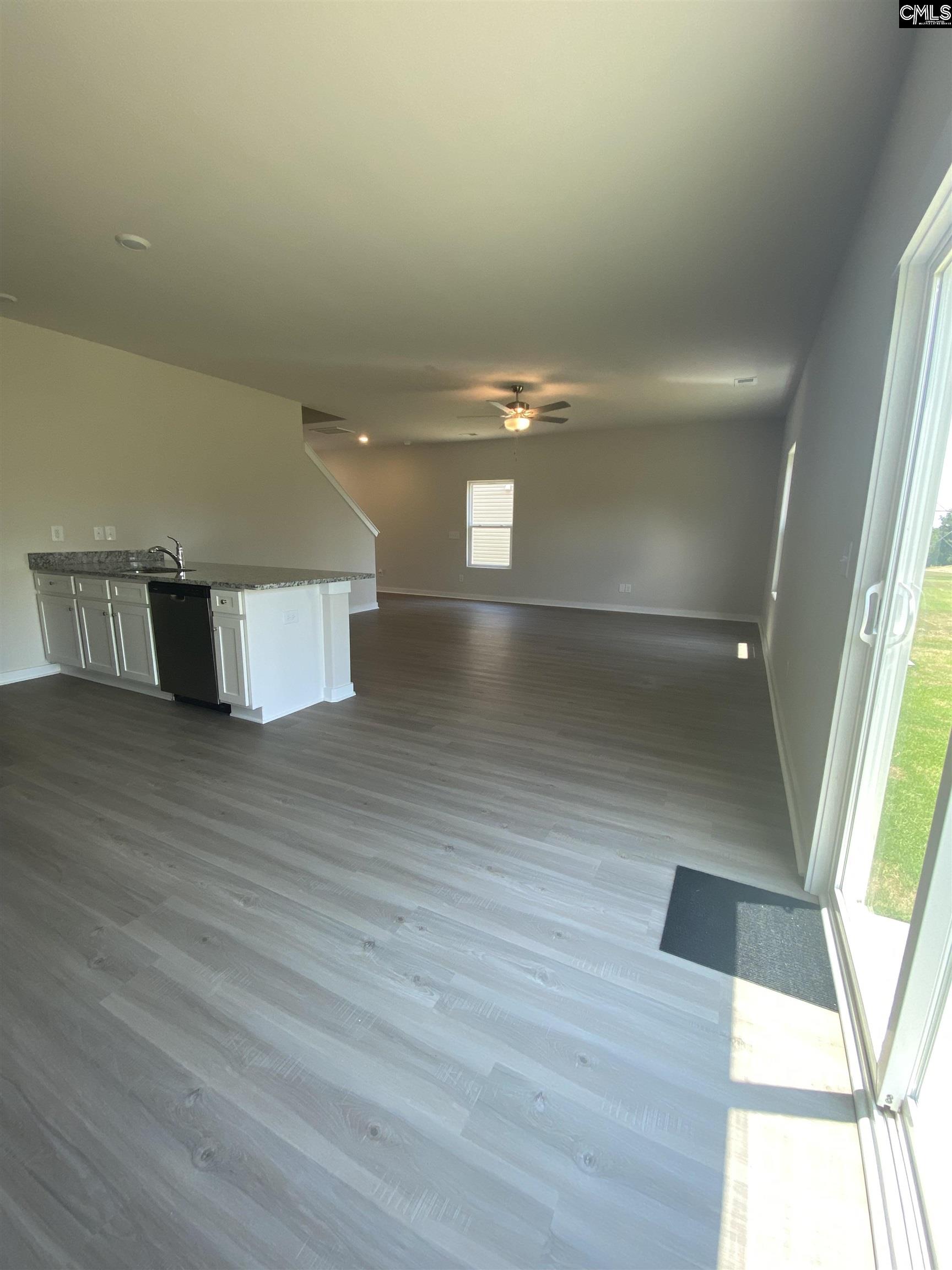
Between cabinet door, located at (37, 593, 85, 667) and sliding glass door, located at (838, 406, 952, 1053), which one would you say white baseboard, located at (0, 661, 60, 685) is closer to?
cabinet door, located at (37, 593, 85, 667)

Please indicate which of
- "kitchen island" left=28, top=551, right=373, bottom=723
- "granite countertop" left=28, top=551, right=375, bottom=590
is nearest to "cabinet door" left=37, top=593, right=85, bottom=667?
"kitchen island" left=28, top=551, right=373, bottom=723

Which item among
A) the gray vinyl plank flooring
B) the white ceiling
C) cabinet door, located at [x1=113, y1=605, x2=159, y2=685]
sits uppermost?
the white ceiling

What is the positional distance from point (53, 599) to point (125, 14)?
3960 millimetres

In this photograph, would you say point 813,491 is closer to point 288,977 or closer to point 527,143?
point 527,143

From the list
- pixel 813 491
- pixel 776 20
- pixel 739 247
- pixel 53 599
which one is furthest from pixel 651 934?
pixel 53 599

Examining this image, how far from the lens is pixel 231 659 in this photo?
3.50 meters

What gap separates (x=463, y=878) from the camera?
2076mm

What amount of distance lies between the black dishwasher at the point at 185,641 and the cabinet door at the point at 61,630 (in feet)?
3.18

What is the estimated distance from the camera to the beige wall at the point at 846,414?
149cm

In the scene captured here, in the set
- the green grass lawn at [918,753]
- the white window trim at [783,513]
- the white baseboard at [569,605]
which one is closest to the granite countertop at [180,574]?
the green grass lawn at [918,753]

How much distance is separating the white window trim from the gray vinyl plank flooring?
282cm

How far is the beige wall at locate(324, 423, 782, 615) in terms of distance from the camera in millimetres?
7641

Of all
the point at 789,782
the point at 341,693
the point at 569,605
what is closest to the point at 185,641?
the point at 341,693

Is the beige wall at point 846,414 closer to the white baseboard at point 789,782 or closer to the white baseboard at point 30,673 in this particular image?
the white baseboard at point 789,782
